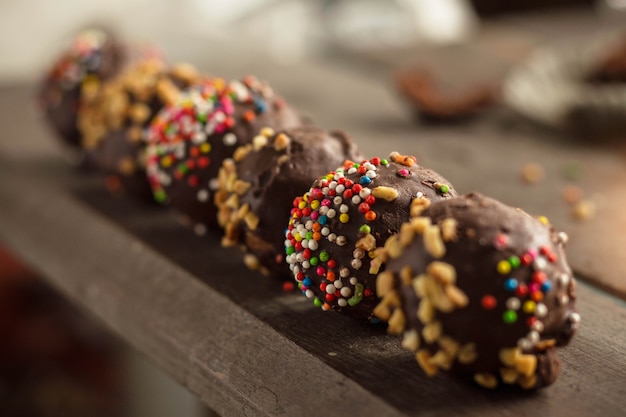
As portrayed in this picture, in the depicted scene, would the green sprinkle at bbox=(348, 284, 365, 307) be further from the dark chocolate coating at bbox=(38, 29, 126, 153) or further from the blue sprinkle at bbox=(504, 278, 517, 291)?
the dark chocolate coating at bbox=(38, 29, 126, 153)

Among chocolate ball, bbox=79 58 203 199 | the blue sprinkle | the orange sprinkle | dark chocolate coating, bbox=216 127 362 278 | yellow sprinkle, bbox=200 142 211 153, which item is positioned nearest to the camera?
the blue sprinkle

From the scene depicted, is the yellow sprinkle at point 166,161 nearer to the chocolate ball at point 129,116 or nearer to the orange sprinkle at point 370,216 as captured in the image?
the chocolate ball at point 129,116

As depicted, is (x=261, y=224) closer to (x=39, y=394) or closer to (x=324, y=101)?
(x=324, y=101)

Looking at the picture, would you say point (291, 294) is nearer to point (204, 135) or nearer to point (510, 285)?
point (204, 135)

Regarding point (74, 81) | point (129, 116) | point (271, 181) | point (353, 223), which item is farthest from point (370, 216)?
point (74, 81)

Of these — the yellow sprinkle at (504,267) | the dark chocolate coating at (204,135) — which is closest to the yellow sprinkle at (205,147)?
the dark chocolate coating at (204,135)

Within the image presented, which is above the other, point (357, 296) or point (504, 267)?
point (504, 267)

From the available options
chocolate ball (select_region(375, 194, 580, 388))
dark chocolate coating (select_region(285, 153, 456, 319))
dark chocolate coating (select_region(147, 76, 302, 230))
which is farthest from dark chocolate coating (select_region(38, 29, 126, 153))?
chocolate ball (select_region(375, 194, 580, 388))
